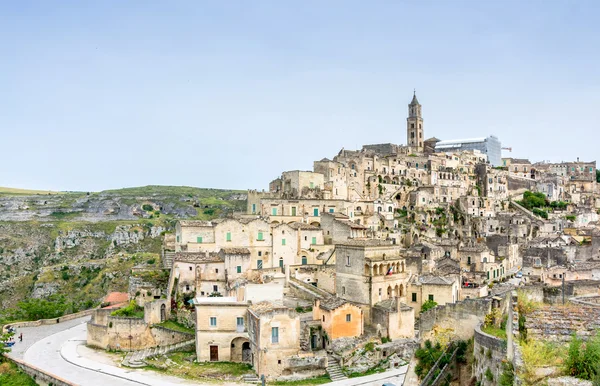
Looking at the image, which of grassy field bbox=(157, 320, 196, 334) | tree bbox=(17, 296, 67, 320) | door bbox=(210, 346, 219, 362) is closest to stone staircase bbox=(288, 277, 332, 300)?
door bbox=(210, 346, 219, 362)

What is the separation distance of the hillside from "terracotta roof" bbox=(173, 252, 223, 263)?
9735 mm

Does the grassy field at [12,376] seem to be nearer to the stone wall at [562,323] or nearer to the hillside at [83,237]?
the hillside at [83,237]

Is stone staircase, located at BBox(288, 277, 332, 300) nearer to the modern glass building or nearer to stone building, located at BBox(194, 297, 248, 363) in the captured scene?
stone building, located at BBox(194, 297, 248, 363)

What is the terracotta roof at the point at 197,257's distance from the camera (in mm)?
46156

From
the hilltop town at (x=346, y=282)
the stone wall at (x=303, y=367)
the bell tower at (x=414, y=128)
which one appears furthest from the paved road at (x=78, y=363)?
the bell tower at (x=414, y=128)

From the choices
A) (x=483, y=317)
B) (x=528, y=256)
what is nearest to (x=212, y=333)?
(x=483, y=317)

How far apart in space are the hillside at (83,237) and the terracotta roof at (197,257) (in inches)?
383

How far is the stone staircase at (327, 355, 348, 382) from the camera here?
32844mm

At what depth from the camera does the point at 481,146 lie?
121 m

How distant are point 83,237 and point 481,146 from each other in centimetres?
8933

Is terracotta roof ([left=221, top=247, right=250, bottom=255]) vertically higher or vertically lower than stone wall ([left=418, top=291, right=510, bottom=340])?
higher

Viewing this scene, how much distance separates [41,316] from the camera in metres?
55.2

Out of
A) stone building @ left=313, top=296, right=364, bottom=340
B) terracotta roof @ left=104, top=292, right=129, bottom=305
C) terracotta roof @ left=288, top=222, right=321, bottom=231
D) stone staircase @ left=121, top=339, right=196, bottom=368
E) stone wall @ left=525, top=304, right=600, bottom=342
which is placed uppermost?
terracotta roof @ left=288, top=222, right=321, bottom=231

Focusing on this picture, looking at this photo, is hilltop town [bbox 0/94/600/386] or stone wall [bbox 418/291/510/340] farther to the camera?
stone wall [bbox 418/291/510/340]
